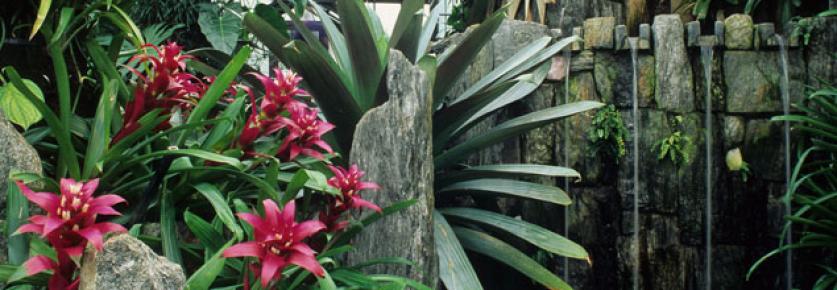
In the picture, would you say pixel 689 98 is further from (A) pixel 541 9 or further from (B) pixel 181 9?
(B) pixel 181 9

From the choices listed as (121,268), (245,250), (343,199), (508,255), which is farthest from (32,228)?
(508,255)

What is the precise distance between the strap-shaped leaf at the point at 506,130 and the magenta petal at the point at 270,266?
182 cm

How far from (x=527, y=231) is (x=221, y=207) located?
1.51m

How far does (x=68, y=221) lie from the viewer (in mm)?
1277

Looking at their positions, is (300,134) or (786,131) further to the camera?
(786,131)

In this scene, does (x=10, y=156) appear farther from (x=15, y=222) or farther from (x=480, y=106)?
(x=480, y=106)

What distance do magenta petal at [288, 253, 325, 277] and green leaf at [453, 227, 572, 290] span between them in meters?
1.57

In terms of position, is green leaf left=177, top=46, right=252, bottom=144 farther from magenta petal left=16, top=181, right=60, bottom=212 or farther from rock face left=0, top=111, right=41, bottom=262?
magenta petal left=16, top=181, right=60, bottom=212

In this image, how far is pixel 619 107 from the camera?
399cm

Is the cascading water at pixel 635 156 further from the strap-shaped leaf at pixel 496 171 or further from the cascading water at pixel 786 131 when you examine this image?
the strap-shaped leaf at pixel 496 171

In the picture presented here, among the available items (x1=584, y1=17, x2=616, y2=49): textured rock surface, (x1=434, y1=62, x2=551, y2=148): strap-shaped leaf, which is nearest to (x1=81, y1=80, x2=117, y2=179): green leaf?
(x1=434, y1=62, x2=551, y2=148): strap-shaped leaf

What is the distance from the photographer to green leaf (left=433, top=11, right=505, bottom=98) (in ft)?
9.88

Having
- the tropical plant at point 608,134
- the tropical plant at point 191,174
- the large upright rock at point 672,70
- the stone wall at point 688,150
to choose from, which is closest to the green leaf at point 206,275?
the tropical plant at point 191,174

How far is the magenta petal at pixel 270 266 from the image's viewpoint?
1.34 meters
